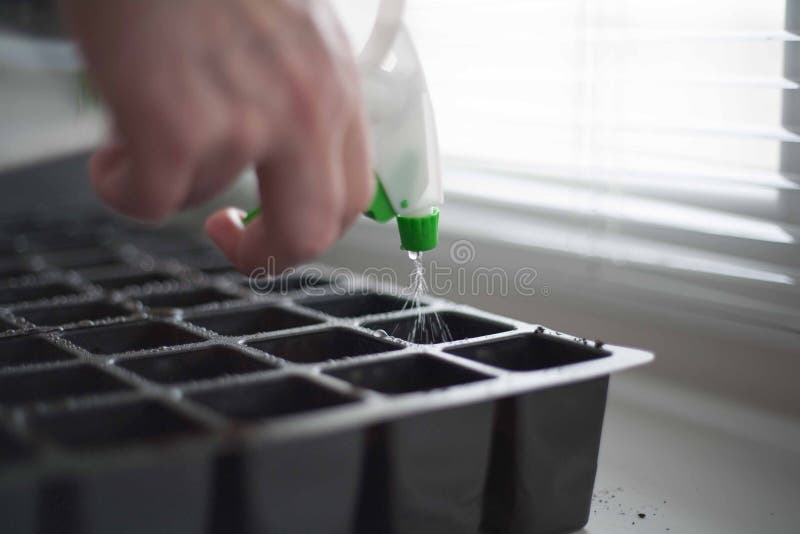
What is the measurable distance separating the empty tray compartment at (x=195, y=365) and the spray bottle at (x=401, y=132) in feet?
0.58

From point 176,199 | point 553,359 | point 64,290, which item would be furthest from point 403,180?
point 64,290

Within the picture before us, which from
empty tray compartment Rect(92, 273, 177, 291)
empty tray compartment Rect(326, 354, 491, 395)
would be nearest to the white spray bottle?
empty tray compartment Rect(326, 354, 491, 395)

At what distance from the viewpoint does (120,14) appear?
0.47m

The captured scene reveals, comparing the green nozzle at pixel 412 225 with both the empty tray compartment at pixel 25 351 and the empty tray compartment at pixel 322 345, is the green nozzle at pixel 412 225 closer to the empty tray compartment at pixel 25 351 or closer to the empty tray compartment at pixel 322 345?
the empty tray compartment at pixel 322 345

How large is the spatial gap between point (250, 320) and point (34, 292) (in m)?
0.32

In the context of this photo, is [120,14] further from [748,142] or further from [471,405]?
[748,142]

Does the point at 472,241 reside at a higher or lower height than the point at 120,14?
lower

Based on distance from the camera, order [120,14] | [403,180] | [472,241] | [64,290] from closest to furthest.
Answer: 1. [120,14]
2. [403,180]
3. [64,290]
4. [472,241]

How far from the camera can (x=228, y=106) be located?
50 cm

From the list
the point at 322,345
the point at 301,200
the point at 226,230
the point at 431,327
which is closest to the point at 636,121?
the point at 431,327

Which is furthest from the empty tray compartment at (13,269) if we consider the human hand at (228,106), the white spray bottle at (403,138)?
the human hand at (228,106)

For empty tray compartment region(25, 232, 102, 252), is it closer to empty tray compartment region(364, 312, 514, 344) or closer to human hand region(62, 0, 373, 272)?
empty tray compartment region(364, 312, 514, 344)

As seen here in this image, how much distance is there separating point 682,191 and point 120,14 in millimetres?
819

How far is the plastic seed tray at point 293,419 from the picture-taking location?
0.58 m
